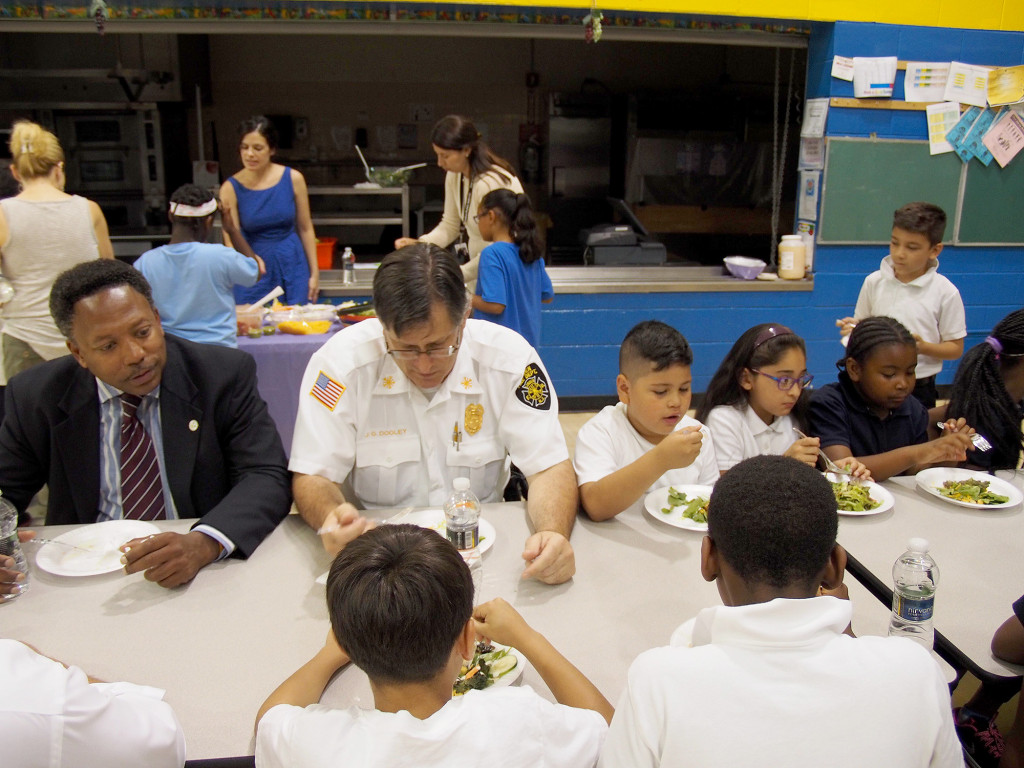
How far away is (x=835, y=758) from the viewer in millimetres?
1007

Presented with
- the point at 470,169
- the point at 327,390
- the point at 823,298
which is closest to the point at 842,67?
the point at 823,298

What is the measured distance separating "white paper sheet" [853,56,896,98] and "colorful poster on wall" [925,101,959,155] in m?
0.37

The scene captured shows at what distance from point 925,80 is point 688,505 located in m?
4.37

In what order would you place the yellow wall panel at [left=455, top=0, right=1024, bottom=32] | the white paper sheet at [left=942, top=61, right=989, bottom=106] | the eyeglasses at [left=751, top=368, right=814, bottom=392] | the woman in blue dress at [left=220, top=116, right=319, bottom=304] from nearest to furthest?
the eyeglasses at [left=751, top=368, right=814, bottom=392]
the woman in blue dress at [left=220, top=116, right=319, bottom=304]
the yellow wall panel at [left=455, top=0, right=1024, bottom=32]
the white paper sheet at [left=942, top=61, right=989, bottom=106]

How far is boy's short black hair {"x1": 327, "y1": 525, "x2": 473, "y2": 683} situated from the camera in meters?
1.08

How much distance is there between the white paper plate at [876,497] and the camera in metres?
2.09

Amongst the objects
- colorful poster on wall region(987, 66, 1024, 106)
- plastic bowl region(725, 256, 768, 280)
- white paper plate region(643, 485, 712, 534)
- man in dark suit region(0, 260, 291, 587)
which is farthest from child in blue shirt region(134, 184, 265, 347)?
colorful poster on wall region(987, 66, 1024, 106)

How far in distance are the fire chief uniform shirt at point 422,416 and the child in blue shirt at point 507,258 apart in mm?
1633

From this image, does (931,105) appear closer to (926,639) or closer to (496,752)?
(926,639)

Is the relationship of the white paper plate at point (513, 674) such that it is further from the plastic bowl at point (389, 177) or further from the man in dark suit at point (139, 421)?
the plastic bowl at point (389, 177)

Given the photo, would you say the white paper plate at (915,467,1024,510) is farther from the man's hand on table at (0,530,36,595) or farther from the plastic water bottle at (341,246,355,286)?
the plastic water bottle at (341,246,355,286)

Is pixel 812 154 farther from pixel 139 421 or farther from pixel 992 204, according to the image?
pixel 139 421

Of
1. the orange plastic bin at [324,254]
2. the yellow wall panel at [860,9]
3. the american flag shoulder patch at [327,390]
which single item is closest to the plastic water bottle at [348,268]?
the orange plastic bin at [324,254]

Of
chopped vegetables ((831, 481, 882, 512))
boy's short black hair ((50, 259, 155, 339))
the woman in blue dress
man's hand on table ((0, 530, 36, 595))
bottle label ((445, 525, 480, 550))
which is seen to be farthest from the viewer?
the woman in blue dress
